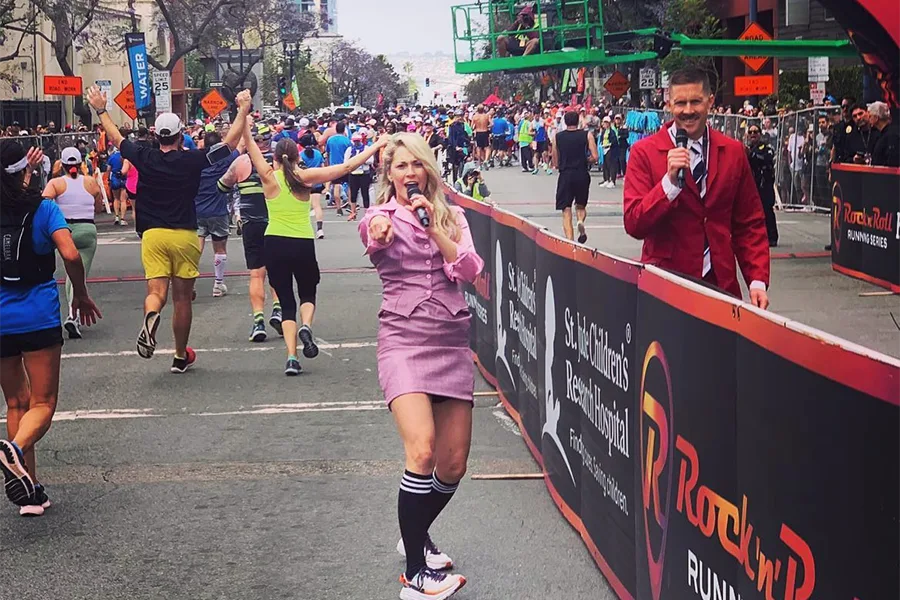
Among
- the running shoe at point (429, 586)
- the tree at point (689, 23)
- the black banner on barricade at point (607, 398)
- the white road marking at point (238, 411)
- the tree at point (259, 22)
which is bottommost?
the white road marking at point (238, 411)

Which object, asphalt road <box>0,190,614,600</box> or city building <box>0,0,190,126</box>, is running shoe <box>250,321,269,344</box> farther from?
city building <box>0,0,190,126</box>

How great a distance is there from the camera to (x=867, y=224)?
54.2ft

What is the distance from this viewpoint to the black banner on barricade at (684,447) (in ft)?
12.8

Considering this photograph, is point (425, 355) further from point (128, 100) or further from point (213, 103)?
point (213, 103)

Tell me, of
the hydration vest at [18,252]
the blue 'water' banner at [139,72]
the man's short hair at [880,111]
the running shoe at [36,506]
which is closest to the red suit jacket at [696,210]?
the hydration vest at [18,252]

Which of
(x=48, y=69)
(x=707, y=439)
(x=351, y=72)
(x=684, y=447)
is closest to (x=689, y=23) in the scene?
(x=48, y=69)

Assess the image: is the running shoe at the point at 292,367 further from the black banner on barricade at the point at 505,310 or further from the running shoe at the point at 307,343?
the black banner on barricade at the point at 505,310

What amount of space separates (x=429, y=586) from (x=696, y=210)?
2.07 metres

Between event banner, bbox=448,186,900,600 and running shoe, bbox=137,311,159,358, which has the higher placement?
event banner, bbox=448,186,900,600

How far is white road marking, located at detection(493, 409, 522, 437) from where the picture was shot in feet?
29.4

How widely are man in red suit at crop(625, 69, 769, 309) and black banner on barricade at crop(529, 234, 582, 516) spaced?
0.48m

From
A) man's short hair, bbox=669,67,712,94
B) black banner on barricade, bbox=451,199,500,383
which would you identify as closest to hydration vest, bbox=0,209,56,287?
man's short hair, bbox=669,67,712,94

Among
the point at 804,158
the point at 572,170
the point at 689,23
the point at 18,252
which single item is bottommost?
the point at 804,158

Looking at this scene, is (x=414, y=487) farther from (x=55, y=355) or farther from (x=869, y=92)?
(x=869, y=92)
